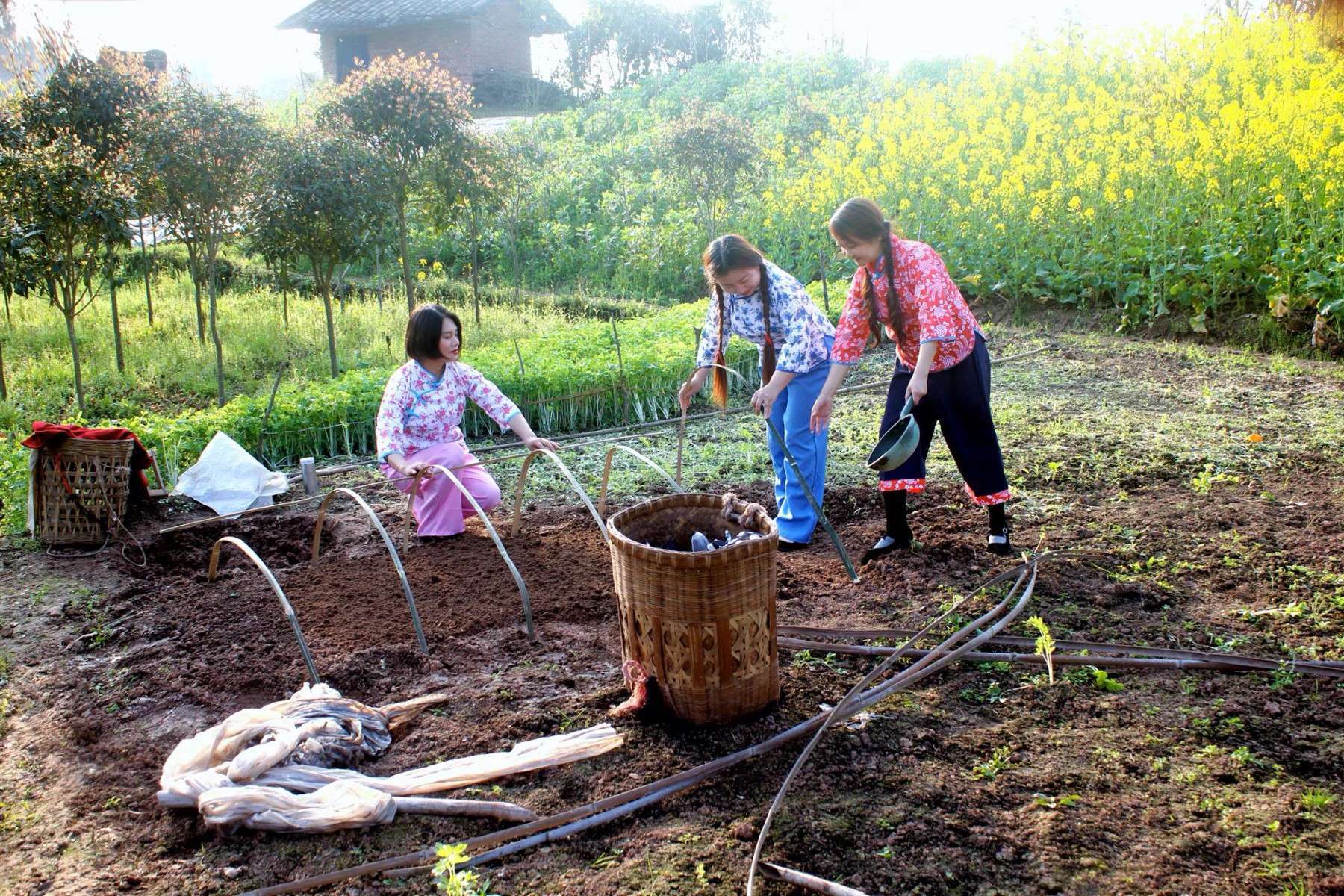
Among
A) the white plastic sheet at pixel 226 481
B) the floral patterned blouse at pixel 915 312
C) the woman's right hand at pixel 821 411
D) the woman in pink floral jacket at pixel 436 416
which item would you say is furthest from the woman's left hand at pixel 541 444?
the white plastic sheet at pixel 226 481

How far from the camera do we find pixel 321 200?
8367mm

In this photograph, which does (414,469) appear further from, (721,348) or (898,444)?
(898,444)

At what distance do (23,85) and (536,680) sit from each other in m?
10.7

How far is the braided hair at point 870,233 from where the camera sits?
12.7 ft

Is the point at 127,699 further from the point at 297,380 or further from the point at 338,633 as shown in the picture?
the point at 297,380

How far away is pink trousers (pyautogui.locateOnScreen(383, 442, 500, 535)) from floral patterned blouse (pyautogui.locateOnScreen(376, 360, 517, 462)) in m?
0.07

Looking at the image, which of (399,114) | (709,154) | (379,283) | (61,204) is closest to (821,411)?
(61,204)

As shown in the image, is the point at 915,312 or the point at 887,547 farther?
the point at 887,547

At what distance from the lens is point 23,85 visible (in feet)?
34.3

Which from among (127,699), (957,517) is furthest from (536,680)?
(957,517)

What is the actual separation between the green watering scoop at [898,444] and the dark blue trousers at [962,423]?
0.09 m

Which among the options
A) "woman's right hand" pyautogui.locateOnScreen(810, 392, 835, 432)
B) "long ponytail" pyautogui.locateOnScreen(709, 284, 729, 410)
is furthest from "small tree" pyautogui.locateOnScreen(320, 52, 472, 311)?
"woman's right hand" pyautogui.locateOnScreen(810, 392, 835, 432)

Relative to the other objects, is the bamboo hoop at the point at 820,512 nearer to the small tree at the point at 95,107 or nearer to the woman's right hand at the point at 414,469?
the woman's right hand at the point at 414,469

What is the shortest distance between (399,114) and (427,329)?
6232 millimetres
